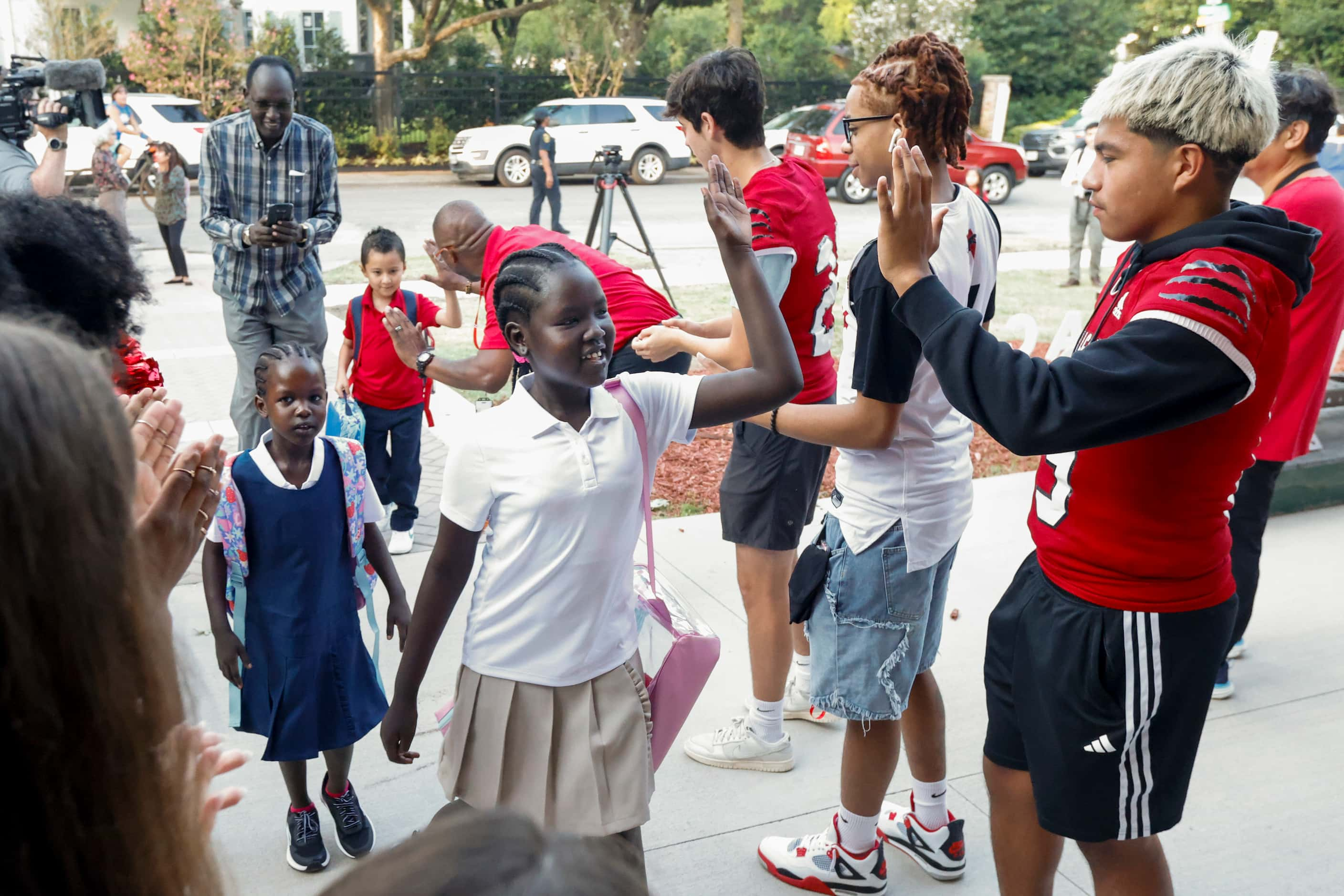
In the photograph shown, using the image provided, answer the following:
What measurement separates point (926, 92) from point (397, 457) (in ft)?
11.1

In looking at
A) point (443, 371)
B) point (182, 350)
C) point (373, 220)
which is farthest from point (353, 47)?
point (443, 371)

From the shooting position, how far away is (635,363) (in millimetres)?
4188

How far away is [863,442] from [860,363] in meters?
0.19

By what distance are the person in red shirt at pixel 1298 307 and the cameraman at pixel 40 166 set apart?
4406 mm

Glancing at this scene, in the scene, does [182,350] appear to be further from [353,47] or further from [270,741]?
[353,47]

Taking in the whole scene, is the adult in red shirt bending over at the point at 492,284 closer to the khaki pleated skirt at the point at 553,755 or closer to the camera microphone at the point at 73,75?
the khaki pleated skirt at the point at 553,755

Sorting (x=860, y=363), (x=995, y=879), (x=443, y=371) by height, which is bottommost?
(x=995, y=879)

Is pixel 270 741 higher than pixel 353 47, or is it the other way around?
pixel 353 47

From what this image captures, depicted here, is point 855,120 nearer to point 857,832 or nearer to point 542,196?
point 857,832

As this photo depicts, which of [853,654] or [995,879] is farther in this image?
[995,879]

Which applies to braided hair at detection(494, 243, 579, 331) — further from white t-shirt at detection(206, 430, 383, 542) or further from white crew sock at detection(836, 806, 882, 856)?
white crew sock at detection(836, 806, 882, 856)

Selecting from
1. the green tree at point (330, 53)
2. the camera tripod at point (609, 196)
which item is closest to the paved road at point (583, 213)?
the camera tripod at point (609, 196)

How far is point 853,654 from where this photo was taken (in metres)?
2.80

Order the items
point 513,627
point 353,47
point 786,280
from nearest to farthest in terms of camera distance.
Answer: point 513,627 < point 786,280 < point 353,47
